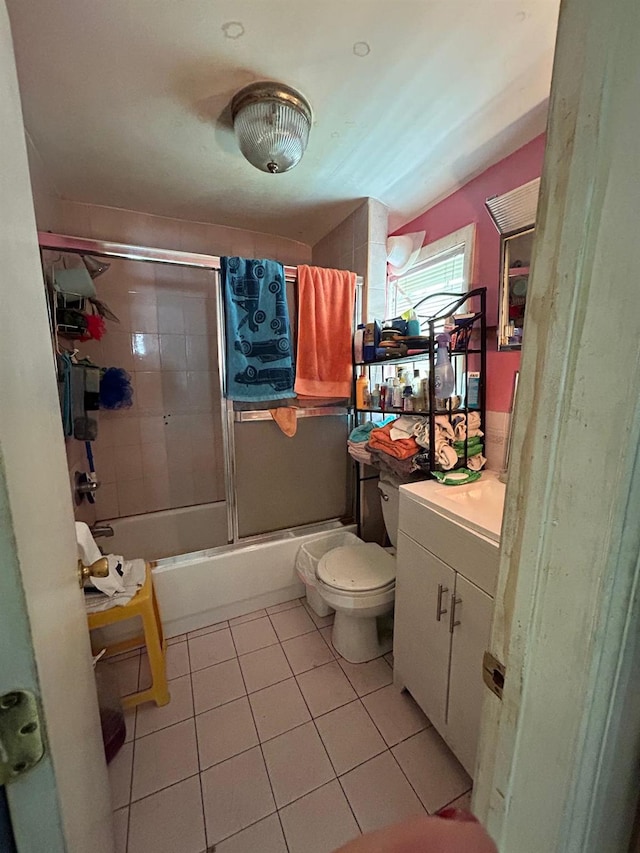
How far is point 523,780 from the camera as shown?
0.45 m

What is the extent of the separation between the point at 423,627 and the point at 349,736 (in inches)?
19.3

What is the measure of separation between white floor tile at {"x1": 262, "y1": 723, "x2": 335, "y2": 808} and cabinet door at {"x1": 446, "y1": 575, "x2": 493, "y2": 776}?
1.43ft

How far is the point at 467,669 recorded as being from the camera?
3.34 feet

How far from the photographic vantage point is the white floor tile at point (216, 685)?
4.44ft

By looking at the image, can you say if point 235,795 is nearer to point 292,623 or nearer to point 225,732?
point 225,732

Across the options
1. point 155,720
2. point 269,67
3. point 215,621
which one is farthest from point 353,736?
point 269,67

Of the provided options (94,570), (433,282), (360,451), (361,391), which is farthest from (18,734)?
(433,282)

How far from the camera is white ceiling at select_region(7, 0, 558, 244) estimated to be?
93 centimetres

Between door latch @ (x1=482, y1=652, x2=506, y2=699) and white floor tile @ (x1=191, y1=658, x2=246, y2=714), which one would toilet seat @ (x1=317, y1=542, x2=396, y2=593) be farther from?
door latch @ (x1=482, y1=652, x2=506, y2=699)

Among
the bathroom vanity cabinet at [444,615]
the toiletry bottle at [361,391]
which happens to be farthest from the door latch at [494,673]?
the toiletry bottle at [361,391]

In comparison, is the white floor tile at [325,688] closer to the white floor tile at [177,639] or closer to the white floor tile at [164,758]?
the white floor tile at [164,758]

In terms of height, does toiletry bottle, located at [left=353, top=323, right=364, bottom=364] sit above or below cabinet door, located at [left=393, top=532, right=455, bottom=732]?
above

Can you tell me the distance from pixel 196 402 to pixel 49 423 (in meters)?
1.94

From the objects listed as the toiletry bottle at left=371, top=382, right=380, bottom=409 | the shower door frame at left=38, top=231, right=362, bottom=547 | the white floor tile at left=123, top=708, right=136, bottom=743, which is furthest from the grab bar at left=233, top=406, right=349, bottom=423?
the white floor tile at left=123, top=708, right=136, bottom=743
